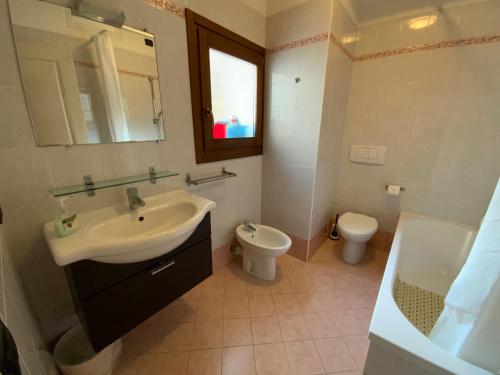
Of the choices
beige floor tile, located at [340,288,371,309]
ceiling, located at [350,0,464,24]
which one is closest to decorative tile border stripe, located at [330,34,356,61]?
ceiling, located at [350,0,464,24]

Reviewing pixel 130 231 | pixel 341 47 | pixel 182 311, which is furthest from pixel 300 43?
pixel 182 311

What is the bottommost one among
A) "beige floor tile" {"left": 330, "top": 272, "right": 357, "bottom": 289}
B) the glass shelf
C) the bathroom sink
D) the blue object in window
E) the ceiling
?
"beige floor tile" {"left": 330, "top": 272, "right": 357, "bottom": 289}

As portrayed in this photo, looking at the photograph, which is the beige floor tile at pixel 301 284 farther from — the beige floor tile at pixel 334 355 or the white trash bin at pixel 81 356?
the white trash bin at pixel 81 356

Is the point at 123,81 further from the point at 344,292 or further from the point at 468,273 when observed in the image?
the point at 344,292

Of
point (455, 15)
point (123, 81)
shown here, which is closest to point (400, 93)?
point (455, 15)

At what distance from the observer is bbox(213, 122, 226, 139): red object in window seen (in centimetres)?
162

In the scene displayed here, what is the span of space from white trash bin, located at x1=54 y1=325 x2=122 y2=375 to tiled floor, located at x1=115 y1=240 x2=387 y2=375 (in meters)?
0.10

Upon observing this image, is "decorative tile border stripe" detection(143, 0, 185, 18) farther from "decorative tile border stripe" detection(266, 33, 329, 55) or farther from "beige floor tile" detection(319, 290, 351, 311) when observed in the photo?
"beige floor tile" detection(319, 290, 351, 311)

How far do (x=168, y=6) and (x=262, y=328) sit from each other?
2.04 meters

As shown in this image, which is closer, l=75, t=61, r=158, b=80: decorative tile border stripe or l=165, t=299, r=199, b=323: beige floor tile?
l=75, t=61, r=158, b=80: decorative tile border stripe

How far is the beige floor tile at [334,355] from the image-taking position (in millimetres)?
1154

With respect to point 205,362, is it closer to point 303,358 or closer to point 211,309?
point 211,309

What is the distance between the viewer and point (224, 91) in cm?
165

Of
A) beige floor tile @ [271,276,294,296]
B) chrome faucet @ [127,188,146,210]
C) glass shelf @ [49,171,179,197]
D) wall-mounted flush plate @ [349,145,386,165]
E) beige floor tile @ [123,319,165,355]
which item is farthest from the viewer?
wall-mounted flush plate @ [349,145,386,165]
